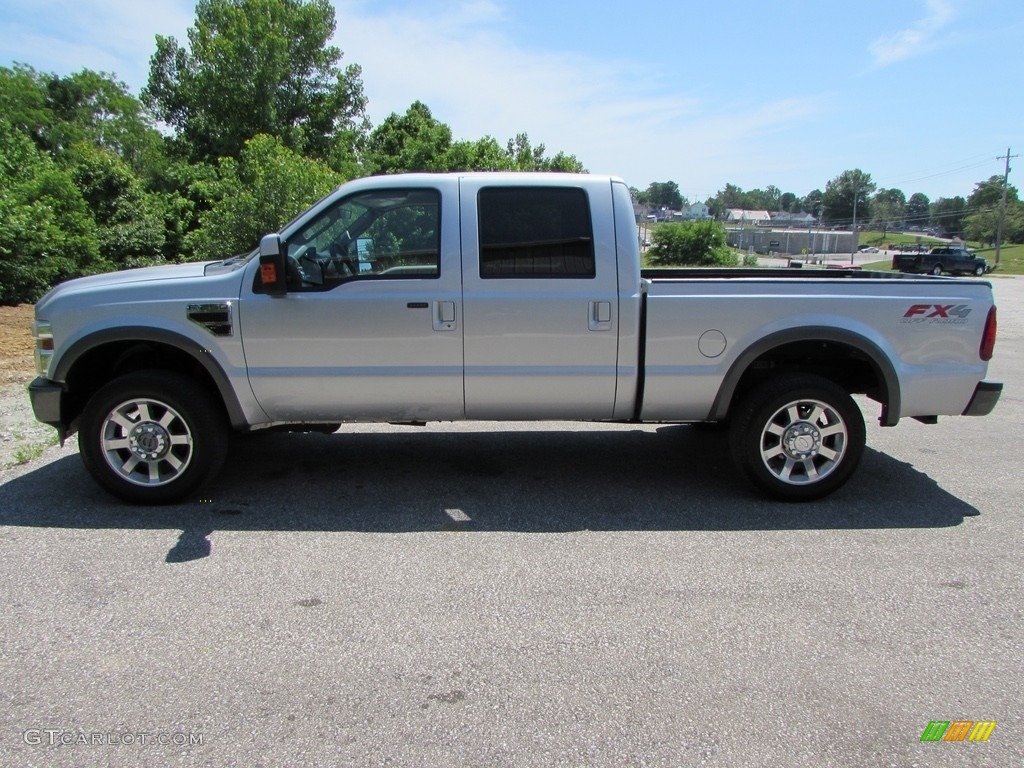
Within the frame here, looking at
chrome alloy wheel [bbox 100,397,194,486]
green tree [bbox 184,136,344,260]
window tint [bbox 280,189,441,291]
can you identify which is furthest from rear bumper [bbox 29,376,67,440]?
green tree [bbox 184,136,344,260]

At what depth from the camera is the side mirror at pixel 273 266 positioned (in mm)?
4512

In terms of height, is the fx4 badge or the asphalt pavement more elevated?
the fx4 badge

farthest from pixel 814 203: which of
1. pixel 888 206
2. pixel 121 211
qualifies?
pixel 121 211

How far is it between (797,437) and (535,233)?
7.00 feet

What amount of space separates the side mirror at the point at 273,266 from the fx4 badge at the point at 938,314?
12.7 ft

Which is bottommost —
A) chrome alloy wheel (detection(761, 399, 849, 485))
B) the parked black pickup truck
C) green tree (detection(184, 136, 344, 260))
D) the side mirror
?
the parked black pickup truck

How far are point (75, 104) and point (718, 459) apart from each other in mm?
62479

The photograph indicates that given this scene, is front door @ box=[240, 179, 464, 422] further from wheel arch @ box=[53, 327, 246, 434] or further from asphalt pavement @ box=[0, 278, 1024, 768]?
asphalt pavement @ box=[0, 278, 1024, 768]

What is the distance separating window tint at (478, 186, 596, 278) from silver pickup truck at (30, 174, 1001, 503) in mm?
13

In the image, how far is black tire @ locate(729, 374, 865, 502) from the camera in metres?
4.86

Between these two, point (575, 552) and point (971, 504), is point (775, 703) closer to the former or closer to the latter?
point (575, 552)

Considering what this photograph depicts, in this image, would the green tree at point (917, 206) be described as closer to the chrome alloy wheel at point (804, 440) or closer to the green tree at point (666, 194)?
the green tree at point (666, 194)

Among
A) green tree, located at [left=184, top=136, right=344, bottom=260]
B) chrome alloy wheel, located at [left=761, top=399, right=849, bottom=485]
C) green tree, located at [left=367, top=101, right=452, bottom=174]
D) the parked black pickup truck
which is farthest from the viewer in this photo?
the parked black pickup truck

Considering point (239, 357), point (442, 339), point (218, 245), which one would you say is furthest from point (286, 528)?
point (218, 245)
